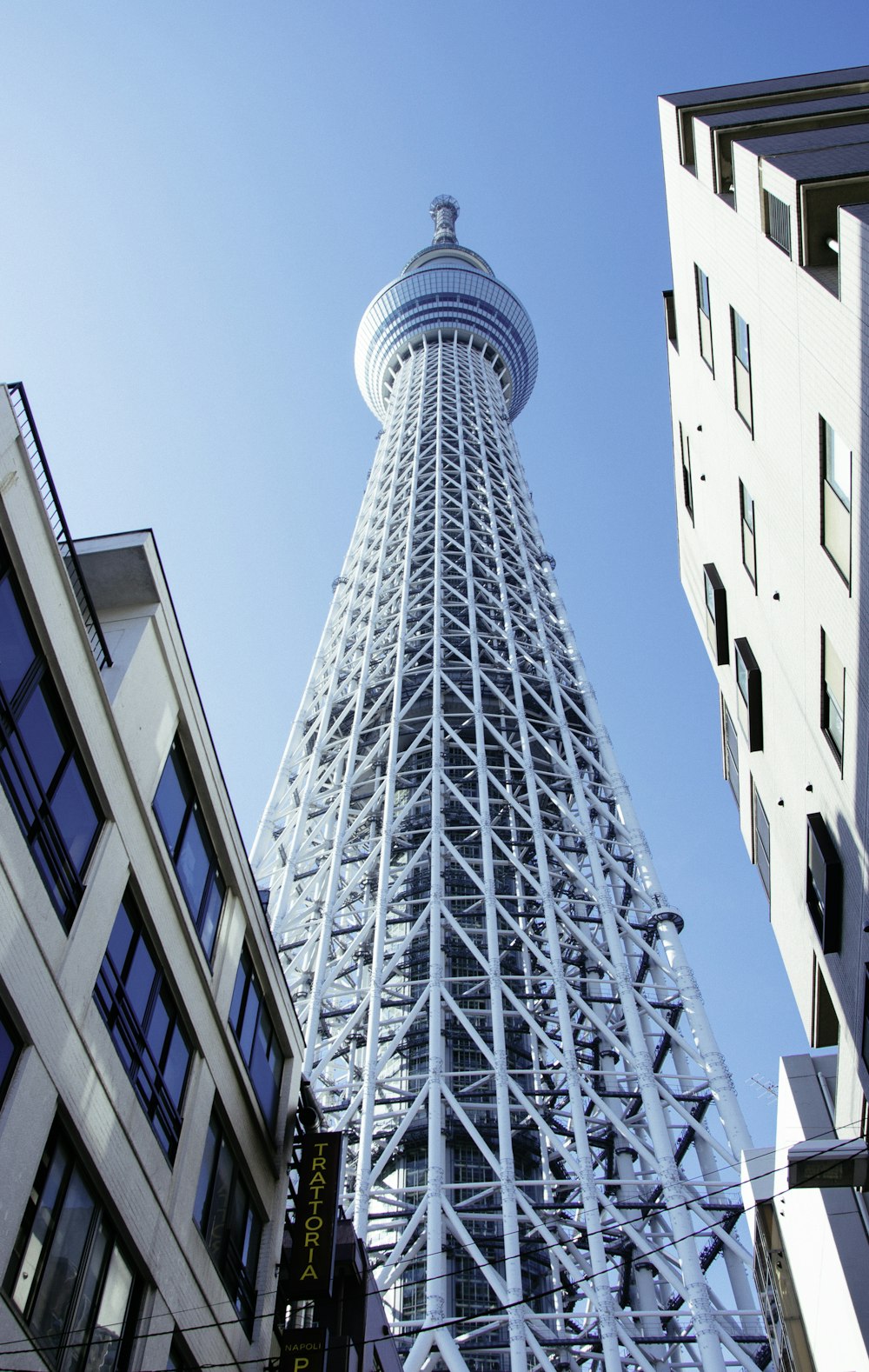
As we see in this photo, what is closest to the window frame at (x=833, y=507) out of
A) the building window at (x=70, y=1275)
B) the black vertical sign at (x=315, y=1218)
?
the black vertical sign at (x=315, y=1218)

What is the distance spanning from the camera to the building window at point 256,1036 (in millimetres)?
18078

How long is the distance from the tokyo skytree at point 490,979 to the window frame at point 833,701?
32.3ft

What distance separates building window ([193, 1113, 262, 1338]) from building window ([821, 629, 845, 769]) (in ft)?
33.2

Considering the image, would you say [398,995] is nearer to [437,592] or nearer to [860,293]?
[437,592]

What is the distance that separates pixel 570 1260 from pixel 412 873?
20.0 m

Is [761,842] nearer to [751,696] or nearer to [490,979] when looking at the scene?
[751,696]

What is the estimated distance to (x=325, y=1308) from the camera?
1688 cm

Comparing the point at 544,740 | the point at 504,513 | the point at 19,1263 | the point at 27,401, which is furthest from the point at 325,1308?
the point at 504,513

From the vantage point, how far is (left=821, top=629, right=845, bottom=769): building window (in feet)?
55.4

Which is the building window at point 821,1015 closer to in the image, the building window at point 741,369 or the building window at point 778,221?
the building window at point 741,369

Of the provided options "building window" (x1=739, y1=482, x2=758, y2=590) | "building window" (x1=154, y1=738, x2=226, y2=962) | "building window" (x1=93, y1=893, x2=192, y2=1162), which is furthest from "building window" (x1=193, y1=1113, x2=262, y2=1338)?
"building window" (x1=739, y1=482, x2=758, y2=590)

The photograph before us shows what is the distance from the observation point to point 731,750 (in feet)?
86.2

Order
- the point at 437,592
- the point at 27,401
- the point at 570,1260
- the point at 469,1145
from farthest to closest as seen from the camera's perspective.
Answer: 1. the point at 437,592
2. the point at 469,1145
3. the point at 570,1260
4. the point at 27,401

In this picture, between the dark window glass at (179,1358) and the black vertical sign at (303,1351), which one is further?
the black vertical sign at (303,1351)
